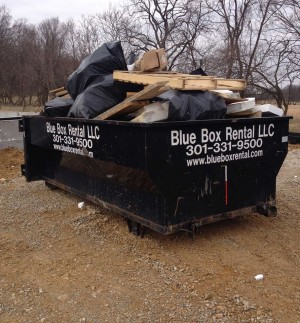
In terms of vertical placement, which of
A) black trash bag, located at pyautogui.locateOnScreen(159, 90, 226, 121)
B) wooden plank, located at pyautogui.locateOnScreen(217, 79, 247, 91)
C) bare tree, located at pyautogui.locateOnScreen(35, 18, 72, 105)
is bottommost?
black trash bag, located at pyautogui.locateOnScreen(159, 90, 226, 121)

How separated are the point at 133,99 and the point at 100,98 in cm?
70

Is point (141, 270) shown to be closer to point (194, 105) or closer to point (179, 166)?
point (179, 166)

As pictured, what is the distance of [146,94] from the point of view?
11.7 feet

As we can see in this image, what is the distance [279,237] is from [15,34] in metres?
45.3

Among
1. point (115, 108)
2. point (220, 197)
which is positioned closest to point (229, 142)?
point (220, 197)

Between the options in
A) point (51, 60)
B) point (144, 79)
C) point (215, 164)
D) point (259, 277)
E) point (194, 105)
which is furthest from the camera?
point (51, 60)

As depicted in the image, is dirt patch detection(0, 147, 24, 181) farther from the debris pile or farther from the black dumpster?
the black dumpster

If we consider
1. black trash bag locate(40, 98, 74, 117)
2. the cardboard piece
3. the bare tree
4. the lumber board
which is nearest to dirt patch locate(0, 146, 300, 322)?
black trash bag locate(40, 98, 74, 117)

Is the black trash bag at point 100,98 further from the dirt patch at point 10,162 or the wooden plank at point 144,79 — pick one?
the dirt patch at point 10,162

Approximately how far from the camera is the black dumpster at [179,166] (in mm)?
3557

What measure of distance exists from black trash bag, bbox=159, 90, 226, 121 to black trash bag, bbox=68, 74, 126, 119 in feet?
2.16

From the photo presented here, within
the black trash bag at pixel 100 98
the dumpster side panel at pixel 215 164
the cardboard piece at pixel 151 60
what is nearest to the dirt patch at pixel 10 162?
the black trash bag at pixel 100 98

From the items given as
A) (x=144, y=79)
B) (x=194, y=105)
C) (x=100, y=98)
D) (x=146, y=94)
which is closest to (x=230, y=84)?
(x=194, y=105)

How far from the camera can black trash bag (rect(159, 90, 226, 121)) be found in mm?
3623
